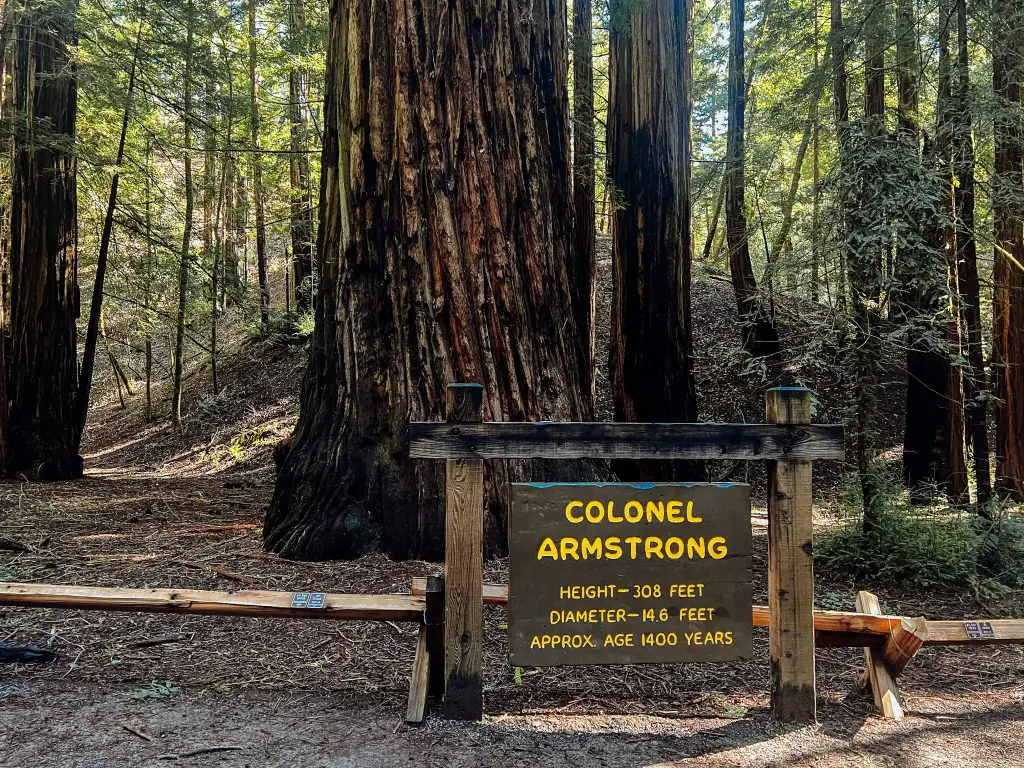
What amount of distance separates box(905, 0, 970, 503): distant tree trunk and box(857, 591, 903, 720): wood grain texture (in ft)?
9.39

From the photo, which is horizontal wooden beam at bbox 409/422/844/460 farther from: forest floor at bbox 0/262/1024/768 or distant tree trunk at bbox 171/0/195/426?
distant tree trunk at bbox 171/0/195/426

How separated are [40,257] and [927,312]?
11349 mm

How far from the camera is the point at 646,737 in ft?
10.4

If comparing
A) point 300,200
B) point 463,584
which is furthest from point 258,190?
point 463,584

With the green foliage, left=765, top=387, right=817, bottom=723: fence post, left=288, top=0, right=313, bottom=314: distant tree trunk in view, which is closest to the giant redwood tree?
left=765, top=387, right=817, bottom=723: fence post

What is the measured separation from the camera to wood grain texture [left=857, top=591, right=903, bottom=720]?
3.45 metres

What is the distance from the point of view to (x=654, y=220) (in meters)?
8.66

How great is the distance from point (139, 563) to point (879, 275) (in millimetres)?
6118

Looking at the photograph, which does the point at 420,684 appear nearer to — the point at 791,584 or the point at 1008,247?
the point at 791,584

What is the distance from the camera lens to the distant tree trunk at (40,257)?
1008cm

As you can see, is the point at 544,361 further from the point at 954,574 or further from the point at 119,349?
the point at 119,349

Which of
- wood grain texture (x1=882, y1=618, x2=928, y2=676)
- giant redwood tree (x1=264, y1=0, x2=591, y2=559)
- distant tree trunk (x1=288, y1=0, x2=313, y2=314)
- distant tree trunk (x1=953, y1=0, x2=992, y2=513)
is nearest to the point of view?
wood grain texture (x1=882, y1=618, x2=928, y2=676)

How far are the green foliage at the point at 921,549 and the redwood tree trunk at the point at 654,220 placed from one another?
9.30ft

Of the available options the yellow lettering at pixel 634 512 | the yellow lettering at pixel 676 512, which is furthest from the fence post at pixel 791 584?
the yellow lettering at pixel 634 512
